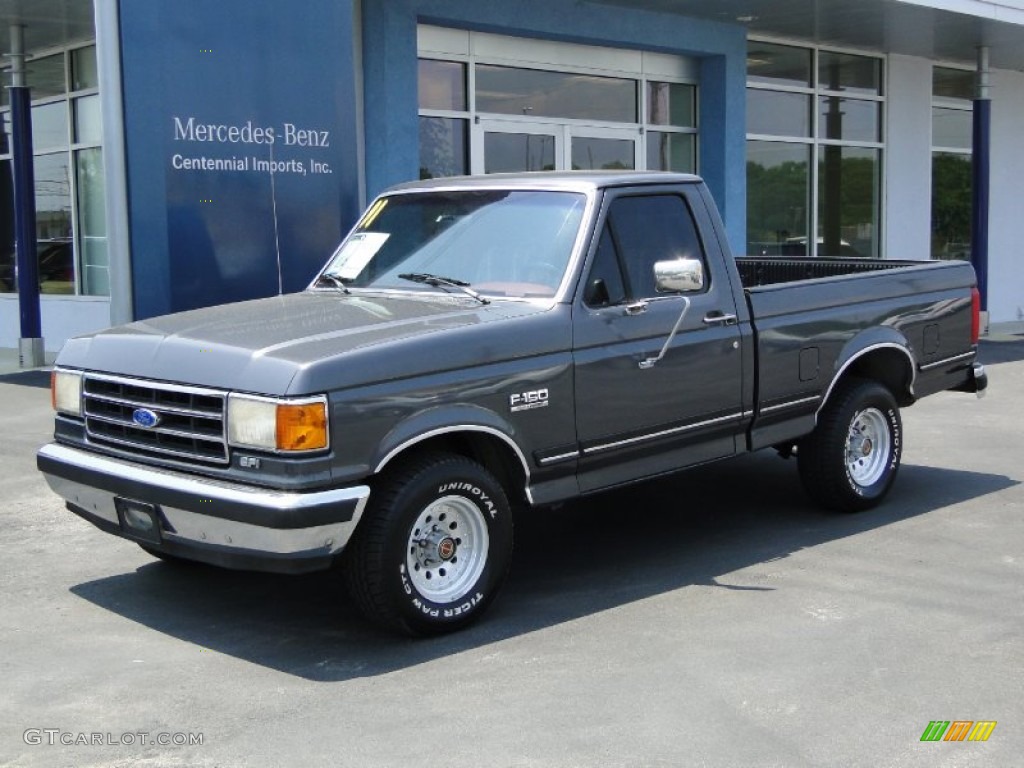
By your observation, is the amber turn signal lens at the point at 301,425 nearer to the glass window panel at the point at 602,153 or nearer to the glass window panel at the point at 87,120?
the glass window panel at the point at 602,153

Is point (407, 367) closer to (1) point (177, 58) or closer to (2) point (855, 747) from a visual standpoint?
(2) point (855, 747)

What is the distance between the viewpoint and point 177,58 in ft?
28.5

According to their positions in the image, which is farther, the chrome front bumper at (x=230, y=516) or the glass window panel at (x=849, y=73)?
the glass window panel at (x=849, y=73)

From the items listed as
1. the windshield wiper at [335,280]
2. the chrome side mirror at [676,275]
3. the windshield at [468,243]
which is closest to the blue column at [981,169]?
the chrome side mirror at [676,275]

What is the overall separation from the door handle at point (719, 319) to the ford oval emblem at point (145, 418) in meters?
2.73

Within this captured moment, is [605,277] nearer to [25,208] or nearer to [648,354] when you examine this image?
[648,354]

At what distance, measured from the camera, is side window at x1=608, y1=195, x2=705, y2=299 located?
619 centimetres

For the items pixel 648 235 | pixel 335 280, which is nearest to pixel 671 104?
pixel 648 235

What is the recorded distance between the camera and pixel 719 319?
646 centimetres

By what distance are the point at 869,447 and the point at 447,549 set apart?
3280 mm

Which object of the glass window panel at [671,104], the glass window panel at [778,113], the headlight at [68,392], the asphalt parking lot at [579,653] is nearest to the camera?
the asphalt parking lot at [579,653]

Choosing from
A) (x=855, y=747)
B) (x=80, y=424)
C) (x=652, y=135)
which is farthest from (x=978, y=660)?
(x=652, y=135)

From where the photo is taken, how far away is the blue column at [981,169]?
18.1 m

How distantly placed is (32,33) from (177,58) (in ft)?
24.0
